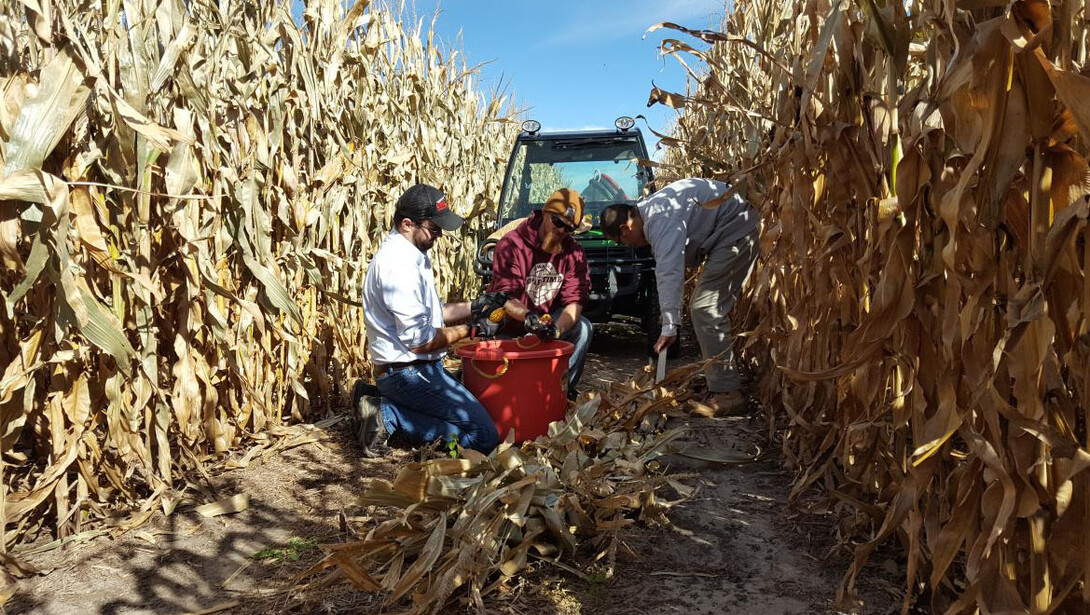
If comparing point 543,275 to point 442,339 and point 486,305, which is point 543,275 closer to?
point 486,305

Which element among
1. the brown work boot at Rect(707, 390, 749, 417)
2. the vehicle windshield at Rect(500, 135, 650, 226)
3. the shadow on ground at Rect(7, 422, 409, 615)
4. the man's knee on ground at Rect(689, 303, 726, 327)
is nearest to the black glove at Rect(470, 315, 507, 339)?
the shadow on ground at Rect(7, 422, 409, 615)

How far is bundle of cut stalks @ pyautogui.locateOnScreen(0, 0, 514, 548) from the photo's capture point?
2.44 meters

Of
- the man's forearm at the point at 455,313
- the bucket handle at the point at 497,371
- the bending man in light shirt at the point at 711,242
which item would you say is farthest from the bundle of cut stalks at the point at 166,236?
the bending man in light shirt at the point at 711,242

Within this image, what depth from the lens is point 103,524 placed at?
119 inches

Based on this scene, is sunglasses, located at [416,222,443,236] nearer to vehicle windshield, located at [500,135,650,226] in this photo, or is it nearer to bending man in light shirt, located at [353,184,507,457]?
bending man in light shirt, located at [353,184,507,457]

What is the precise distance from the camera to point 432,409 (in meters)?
4.01

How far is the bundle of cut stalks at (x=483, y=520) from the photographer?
2334 millimetres

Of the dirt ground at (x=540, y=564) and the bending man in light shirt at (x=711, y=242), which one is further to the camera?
the bending man in light shirt at (x=711, y=242)

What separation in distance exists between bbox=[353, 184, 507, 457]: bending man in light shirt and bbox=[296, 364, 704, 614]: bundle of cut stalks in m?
0.74

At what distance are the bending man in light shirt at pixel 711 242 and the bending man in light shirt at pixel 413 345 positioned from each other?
45.1 inches

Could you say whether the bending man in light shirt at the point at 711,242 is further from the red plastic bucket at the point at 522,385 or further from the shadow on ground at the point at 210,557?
the shadow on ground at the point at 210,557

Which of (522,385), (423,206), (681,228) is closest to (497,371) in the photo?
(522,385)

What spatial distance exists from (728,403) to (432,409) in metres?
1.77

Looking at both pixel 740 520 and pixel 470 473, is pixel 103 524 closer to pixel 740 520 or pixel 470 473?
pixel 470 473
